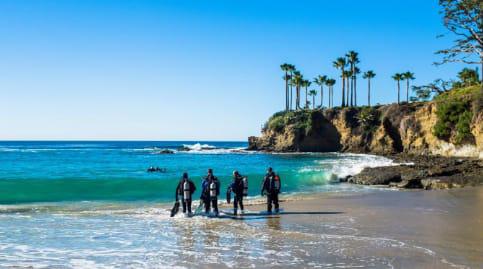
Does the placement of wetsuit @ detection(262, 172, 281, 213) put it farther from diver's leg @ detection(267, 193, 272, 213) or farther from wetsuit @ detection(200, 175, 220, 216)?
wetsuit @ detection(200, 175, 220, 216)

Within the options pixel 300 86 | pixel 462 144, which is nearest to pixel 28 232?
pixel 462 144

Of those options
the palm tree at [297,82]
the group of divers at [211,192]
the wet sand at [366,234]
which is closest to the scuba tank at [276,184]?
the group of divers at [211,192]

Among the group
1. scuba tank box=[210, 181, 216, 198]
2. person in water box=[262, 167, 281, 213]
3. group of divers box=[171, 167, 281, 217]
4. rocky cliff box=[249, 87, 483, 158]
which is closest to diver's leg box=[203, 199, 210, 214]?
group of divers box=[171, 167, 281, 217]

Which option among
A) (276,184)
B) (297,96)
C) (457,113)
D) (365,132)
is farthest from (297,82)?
(276,184)

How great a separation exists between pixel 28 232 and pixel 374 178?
23.4 meters

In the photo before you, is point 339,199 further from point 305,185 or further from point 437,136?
point 437,136

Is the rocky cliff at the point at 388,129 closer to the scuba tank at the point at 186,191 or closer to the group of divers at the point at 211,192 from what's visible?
the group of divers at the point at 211,192

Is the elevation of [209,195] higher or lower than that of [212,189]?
lower

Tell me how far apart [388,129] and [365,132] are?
15.5 ft

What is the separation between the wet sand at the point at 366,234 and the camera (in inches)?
451

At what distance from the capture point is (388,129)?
265ft

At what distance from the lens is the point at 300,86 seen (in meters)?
112

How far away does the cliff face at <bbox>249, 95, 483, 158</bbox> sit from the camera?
65.8m

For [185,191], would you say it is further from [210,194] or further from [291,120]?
[291,120]
